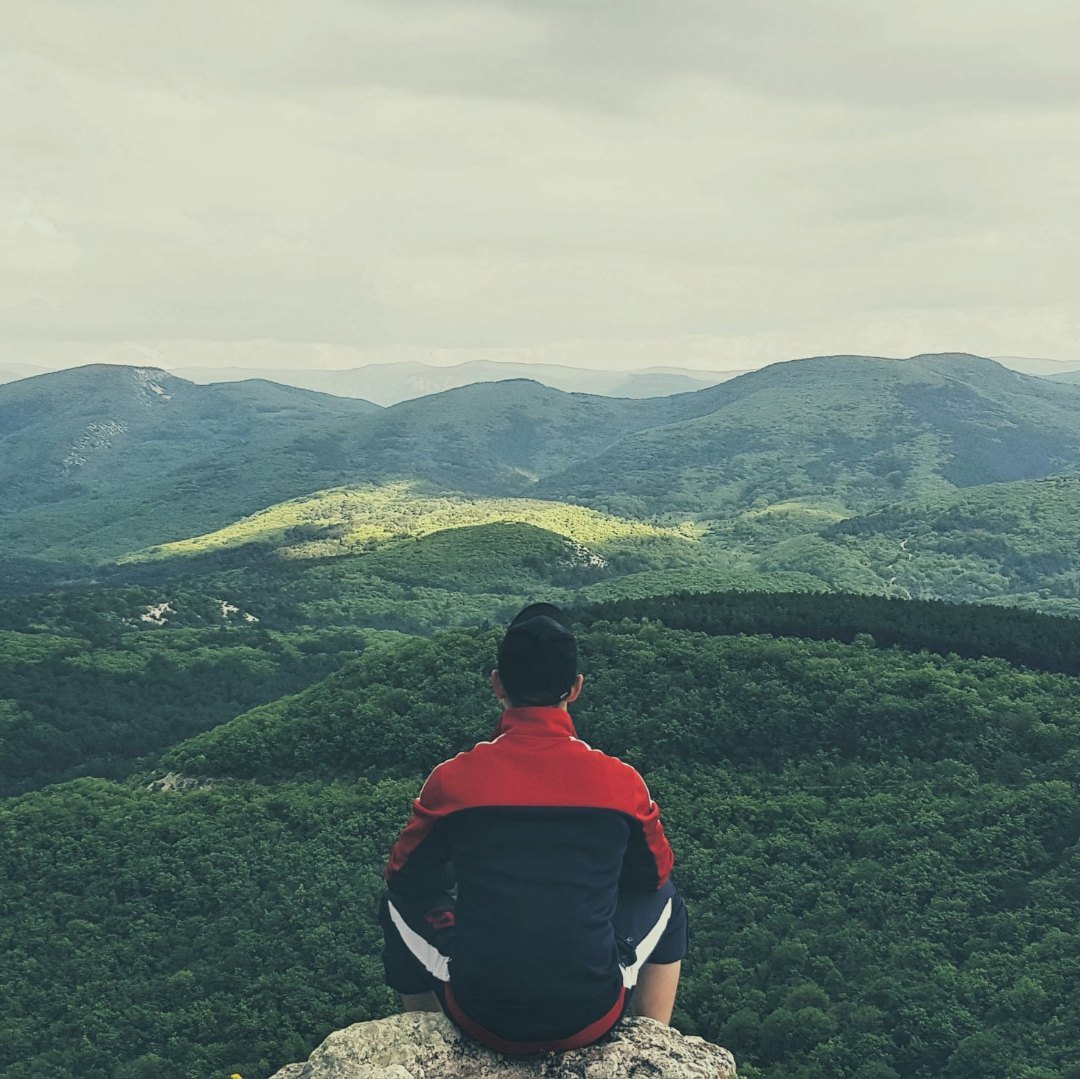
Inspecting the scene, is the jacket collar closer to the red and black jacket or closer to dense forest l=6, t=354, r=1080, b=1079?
the red and black jacket

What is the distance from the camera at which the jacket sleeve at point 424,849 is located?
9.95 meters

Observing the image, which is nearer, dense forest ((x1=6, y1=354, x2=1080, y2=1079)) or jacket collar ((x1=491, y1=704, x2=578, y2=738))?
jacket collar ((x1=491, y1=704, x2=578, y2=738))

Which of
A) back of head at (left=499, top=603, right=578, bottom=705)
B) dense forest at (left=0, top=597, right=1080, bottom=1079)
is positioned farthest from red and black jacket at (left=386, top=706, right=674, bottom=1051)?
dense forest at (left=0, top=597, right=1080, bottom=1079)

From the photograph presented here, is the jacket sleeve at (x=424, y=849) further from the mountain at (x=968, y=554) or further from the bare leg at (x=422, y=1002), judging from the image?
the mountain at (x=968, y=554)

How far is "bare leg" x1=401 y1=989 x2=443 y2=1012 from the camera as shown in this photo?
36.3ft

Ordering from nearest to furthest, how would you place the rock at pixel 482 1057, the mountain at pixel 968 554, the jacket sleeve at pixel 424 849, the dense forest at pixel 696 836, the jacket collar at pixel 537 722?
the rock at pixel 482 1057
the jacket sleeve at pixel 424 849
the jacket collar at pixel 537 722
the dense forest at pixel 696 836
the mountain at pixel 968 554

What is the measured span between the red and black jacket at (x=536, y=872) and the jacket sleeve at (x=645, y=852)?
0.03 metres

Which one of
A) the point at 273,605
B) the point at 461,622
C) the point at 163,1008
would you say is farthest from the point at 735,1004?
the point at 273,605

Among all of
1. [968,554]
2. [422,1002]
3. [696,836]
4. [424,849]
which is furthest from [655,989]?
[968,554]

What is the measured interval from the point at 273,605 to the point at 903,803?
328 feet

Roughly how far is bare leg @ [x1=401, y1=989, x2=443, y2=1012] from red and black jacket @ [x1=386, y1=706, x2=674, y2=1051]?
1029mm

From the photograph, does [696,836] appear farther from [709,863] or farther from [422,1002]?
[422,1002]

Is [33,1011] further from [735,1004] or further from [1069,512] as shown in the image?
[1069,512]

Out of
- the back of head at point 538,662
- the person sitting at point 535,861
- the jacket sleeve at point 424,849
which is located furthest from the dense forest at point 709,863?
the back of head at point 538,662
